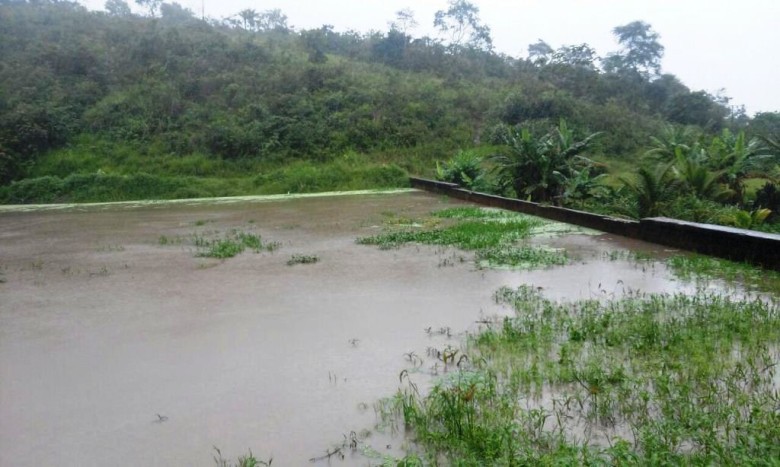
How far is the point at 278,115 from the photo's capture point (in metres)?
25.5

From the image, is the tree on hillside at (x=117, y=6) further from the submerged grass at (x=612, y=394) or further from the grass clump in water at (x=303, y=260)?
the submerged grass at (x=612, y=394)

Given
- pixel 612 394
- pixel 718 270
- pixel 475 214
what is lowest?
pixel 475 214

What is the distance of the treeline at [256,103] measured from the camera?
23.7 metres

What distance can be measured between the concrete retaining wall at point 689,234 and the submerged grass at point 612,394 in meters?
1.98

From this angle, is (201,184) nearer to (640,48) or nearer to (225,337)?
(225,337)

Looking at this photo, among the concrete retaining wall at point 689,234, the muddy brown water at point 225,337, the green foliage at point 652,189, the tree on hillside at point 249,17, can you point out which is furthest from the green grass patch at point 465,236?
the tree on hillside at point 249,17

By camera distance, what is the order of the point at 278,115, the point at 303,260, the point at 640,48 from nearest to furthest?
the point at 303,260
the point at 278,115
the point at 640,48

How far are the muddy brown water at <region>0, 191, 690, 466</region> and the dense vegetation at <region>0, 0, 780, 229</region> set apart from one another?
6.94 metres

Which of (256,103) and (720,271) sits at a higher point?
(256,103)

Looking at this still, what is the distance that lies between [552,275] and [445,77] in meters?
28.5

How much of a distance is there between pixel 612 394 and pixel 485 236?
591 centimetres

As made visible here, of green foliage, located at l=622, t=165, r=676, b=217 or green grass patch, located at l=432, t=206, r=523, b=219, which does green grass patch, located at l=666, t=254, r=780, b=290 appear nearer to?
green foliage, located at l=622, t=165, r=676, b=217

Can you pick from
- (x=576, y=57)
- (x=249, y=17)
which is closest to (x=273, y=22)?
(x=249, y=17)

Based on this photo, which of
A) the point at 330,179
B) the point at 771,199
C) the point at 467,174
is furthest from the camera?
the point at 330,179
